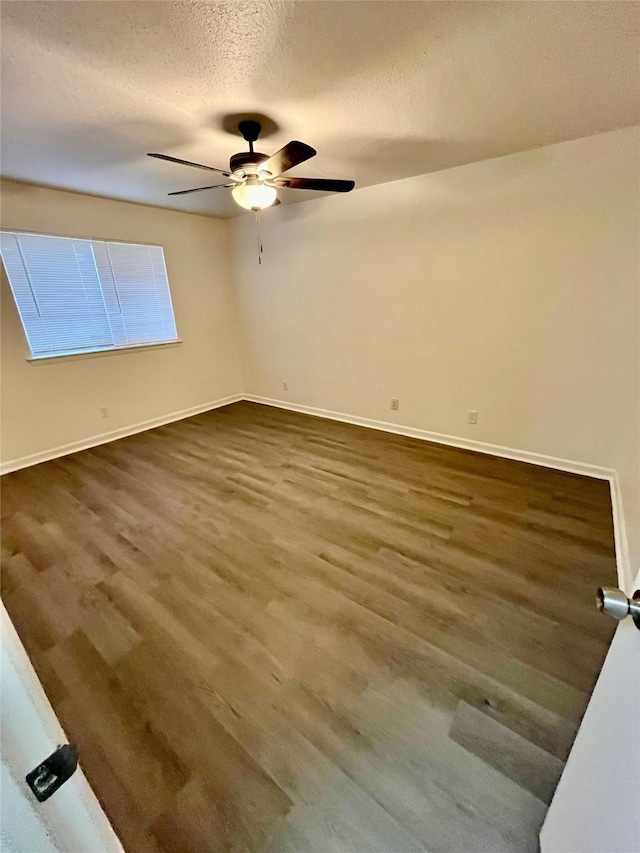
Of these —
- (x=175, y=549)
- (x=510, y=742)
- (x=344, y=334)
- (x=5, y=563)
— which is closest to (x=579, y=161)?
(x=344, y=334)

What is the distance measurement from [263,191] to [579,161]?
2.08 meters

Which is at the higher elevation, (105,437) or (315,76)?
(315,76)

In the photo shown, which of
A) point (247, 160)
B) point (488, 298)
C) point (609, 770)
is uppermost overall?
point (247, 160)

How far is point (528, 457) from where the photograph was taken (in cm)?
307

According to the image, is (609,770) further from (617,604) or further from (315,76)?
(315,76)

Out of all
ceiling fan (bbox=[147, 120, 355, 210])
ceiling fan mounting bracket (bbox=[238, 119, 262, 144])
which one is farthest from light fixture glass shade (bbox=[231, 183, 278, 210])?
→ ceiling fan mounting bracket (bbox=[238, 119, 262, 144])

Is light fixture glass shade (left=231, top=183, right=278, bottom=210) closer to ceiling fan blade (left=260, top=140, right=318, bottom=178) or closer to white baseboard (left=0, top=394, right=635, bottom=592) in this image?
ceiling fan blade (left=260, top=140, right=318, bottom=178)

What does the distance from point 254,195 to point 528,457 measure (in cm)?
288

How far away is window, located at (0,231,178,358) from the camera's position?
3164 millimetres

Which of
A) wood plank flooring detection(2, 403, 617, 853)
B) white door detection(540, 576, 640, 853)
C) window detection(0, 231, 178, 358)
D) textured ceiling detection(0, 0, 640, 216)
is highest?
textured ceiling detection(0, 0, 640, 216)

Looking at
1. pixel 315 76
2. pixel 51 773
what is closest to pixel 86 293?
pixel 315 76

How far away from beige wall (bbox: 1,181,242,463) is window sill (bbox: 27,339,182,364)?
0.04 meters

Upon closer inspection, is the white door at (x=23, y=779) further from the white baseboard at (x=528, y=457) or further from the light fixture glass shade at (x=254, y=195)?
the light fixture glass shade at (x=254, y=195)

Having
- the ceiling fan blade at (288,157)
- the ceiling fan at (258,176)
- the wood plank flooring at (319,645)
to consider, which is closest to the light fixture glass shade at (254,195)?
the ceiling fan at (258,176)
